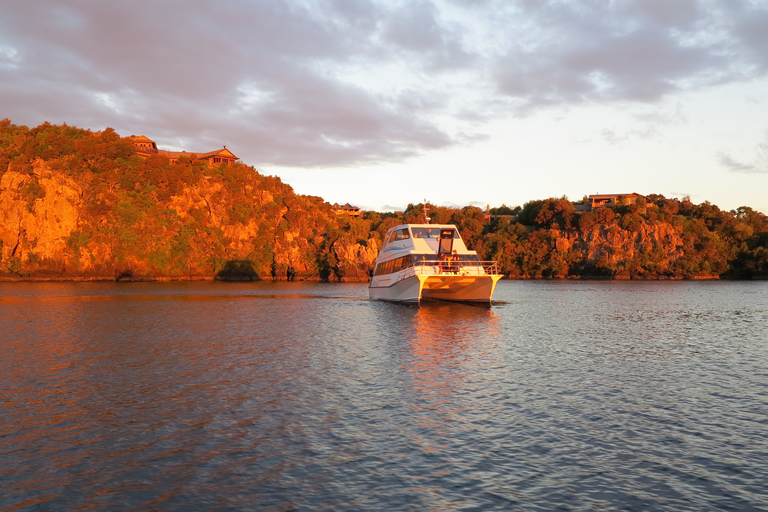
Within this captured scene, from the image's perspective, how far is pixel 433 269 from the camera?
140 ft

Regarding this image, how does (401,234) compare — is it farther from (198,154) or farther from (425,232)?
(198,154)

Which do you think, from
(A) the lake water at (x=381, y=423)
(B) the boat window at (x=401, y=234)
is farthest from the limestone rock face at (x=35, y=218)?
(A) the lake water at (x=381, y=423)

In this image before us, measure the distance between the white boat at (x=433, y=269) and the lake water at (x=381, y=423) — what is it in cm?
1561

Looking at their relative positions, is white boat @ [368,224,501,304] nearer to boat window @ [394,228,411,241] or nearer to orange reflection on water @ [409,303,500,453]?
boat window @ [394,228,411,241]

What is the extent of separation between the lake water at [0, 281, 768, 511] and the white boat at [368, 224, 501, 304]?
15.6 metres

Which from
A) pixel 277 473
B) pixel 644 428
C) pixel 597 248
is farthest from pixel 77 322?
pixel 597 248

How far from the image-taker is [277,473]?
31.5 feet

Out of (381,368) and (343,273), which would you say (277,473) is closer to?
(381,368)

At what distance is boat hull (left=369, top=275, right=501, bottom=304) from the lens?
4266 cm

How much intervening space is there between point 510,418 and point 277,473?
6005mm

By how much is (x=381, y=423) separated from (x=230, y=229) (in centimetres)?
12063

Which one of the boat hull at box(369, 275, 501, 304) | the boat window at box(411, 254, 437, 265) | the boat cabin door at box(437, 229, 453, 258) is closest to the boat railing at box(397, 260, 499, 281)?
the boat hull at box(369, 275, 501, 304)

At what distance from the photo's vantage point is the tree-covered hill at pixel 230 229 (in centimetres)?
10494

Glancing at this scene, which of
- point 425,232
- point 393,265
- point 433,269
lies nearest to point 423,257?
point 433,269
